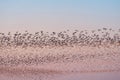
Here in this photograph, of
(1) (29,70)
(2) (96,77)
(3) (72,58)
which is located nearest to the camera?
(2) (96,77)

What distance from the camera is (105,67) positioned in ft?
44.4

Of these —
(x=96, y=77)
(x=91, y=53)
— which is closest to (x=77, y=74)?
(x=96, y=77)

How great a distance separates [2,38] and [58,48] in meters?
2.61

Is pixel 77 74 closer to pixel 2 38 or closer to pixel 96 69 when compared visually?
pixel 96 69

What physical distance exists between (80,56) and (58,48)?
112 centimetres

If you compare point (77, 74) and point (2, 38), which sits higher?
point (2, 38)

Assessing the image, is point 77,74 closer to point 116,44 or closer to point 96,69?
point 96,69

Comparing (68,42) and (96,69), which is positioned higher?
(68,42)

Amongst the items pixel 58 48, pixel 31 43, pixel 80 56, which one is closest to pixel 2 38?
pixel 31 43

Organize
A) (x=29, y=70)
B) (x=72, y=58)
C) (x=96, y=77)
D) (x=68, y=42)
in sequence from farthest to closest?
(x=68, y=42) < (x=72, y=58) < (x=29, y=70) < (x=96, y=77)

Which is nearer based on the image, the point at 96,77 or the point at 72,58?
the point at 96,77

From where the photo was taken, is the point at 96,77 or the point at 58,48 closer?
the point at 96,77

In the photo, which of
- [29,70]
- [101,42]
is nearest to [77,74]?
[29,70]

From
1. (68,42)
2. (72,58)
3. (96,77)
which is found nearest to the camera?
(96,77)
